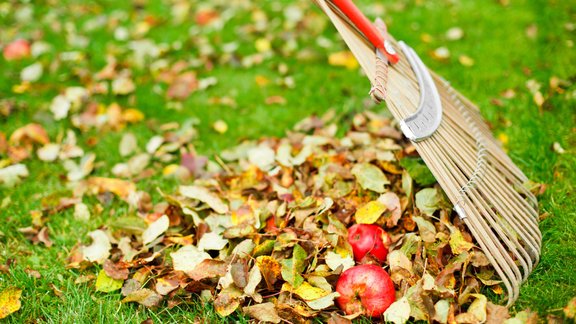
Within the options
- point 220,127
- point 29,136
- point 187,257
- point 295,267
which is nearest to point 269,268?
point 295,267

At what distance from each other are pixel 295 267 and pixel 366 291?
26 centimetres

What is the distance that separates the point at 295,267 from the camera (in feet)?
5.84

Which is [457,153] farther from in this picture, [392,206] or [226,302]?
[226,302]

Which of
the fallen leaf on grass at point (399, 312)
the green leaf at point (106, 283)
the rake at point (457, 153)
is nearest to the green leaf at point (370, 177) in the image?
the rake at point (457, 153)

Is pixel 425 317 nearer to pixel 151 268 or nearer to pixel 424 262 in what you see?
pixel 424 262

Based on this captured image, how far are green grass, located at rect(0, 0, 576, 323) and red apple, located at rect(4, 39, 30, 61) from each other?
10 centimetres

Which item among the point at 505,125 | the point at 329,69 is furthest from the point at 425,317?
the point at 329,69

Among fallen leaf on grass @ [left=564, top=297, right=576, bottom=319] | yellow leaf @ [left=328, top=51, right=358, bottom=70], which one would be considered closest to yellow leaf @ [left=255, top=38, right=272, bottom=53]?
yellow leaf @ [left=328, top=51, right=358, bottom=70]

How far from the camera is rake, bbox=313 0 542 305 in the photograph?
66.6 inches

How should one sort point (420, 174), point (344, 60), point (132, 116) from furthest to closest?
point (344, 60)
point (132, 116)
point (420, 174)

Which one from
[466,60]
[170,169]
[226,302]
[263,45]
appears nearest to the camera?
[226,302]

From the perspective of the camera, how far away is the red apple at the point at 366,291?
1.66 metres

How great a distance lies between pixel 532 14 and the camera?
3445mm

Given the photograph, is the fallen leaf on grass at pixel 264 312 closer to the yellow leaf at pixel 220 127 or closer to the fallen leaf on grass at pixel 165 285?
the fallen leaf on grass at pixel 165 285
